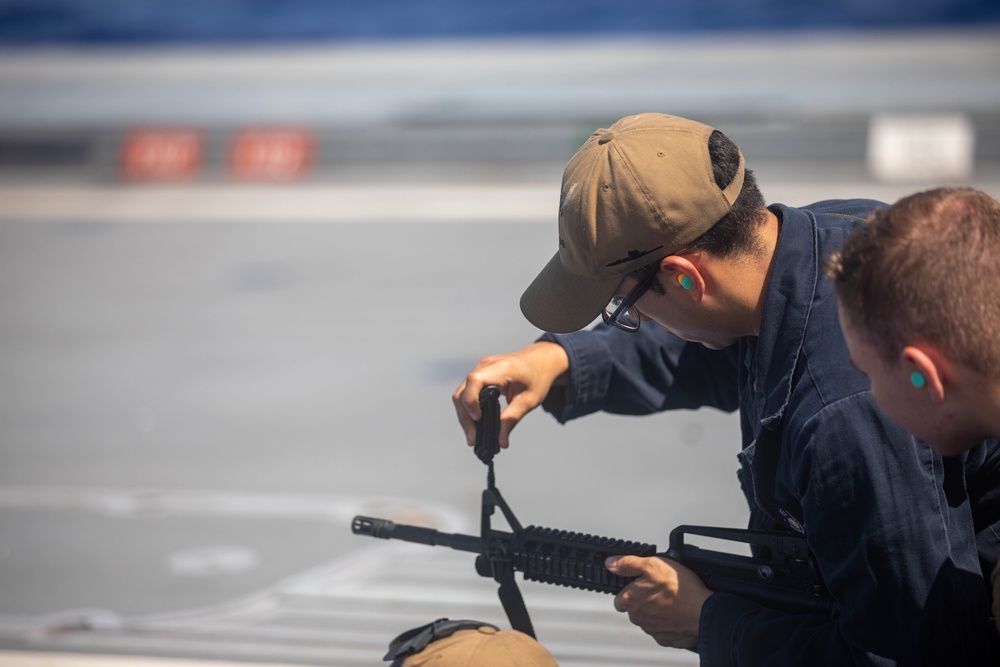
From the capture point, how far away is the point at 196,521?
4082 millimetres

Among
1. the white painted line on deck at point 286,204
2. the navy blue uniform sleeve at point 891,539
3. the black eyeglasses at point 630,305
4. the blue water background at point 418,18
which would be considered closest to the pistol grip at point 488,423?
the black eyeglasses at point 630,305

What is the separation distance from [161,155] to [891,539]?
→ 9.29m

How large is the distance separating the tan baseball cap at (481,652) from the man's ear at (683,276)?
0.72 meters

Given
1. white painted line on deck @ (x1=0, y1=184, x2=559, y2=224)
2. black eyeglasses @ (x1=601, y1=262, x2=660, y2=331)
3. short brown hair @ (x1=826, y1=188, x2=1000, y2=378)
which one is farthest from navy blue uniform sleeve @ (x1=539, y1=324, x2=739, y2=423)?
white painted line on deck @ (x1=0, y1=184, x2=559, y2=224)

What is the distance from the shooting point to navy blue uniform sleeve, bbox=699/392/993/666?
1.61 metres

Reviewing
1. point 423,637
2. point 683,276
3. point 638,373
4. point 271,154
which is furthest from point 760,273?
point 271,154

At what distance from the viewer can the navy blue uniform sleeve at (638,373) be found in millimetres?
2379

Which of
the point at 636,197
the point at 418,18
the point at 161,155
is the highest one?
the point at 418,18

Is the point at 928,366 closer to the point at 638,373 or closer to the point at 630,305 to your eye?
the point at 630,305

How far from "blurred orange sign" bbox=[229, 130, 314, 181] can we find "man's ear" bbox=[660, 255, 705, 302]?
8.03 meters

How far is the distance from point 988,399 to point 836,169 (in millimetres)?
7475

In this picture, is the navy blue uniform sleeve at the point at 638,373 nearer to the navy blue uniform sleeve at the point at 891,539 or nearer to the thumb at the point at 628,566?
the thumb at the point at 628,566

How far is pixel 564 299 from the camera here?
1.98 meters

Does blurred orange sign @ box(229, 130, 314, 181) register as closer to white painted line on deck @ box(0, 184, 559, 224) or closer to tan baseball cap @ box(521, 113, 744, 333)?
white painted line on deck @ box(0, 184, 559, 224)
